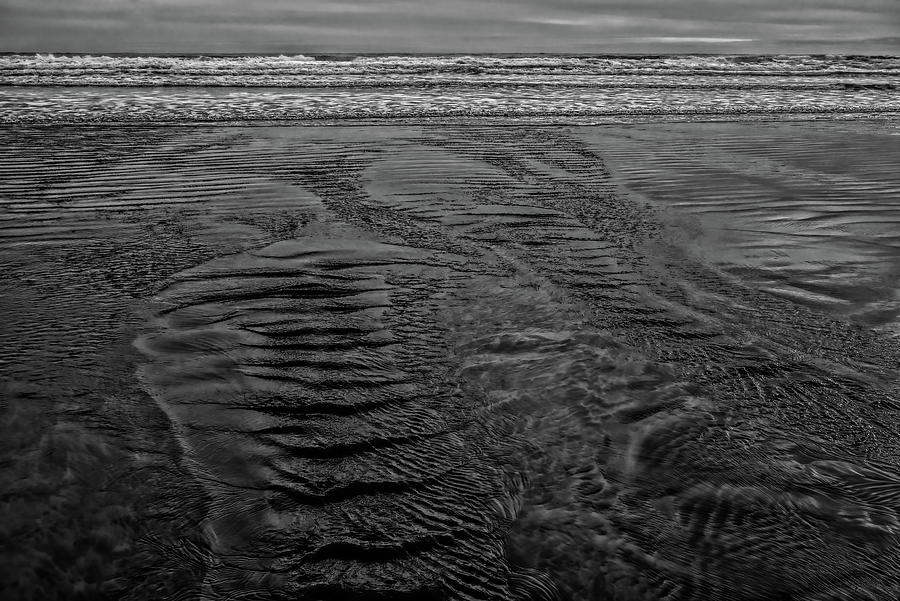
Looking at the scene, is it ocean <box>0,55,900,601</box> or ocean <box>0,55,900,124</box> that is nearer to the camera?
ocean <box>0,55,900,601</box>

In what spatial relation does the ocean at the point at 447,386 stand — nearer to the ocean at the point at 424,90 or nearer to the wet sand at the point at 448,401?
the wet sand at the point at 448,401

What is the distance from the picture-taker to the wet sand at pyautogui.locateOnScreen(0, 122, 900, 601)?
2145mm

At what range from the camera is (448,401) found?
303cm

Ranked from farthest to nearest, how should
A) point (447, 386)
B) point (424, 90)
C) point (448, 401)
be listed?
point (424, 90) < point (447, 386) < point (448, 401)

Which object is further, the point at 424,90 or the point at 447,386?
the point at 424,90

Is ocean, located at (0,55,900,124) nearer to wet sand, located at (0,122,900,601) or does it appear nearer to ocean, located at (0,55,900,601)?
ocean, located at (0,55,900,601)

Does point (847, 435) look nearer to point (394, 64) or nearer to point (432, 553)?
point (432, 553)

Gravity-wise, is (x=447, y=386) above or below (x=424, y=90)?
below

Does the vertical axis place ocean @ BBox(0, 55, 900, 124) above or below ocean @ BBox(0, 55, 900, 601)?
above

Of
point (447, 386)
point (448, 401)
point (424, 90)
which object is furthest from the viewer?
point (424, 90)

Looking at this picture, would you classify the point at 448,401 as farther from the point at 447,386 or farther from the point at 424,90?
the point at 424,90

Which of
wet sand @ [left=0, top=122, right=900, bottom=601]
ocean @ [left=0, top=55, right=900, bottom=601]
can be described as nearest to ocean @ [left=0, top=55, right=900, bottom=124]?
ocean @ [left=0, top=55, right=900, bottom=601]

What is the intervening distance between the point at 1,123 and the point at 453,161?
29.1 feet

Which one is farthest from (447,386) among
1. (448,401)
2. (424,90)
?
(424,90)
